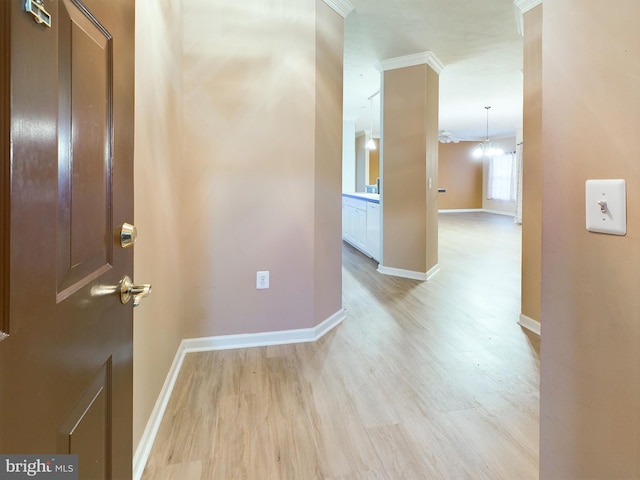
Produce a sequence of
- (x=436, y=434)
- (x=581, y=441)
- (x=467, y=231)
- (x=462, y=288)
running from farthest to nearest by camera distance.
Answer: (x=467, y=231) < (x=462, y=288) < (x=436, y=434) < (x=581, y=441)

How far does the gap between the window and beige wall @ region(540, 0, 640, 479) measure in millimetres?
11477

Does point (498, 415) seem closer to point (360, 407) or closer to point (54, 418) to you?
point (360, 407)

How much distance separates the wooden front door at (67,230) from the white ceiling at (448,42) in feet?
9.13

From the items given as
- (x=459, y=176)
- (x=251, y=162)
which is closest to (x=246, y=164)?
(x=251, y=162)

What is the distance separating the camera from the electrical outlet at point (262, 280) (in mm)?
2471

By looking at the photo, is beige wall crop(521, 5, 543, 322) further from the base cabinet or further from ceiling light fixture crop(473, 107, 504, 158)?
ceiling light fixture crop(473, 107, 504, 158)

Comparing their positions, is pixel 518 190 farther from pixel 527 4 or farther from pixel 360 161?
pixel 527 4

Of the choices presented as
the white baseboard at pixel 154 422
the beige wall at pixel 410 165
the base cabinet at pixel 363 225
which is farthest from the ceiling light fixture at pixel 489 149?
A: the white baseboard at pixel 154 422

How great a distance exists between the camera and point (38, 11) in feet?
1.54

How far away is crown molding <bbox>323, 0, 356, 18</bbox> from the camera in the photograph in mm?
2647

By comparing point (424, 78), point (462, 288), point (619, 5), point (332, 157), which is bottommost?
point (462, 288)

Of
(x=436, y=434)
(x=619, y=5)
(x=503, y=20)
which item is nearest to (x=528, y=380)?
(x=436, y=434)

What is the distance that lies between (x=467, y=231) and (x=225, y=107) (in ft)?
23.0

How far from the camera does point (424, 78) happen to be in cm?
404
